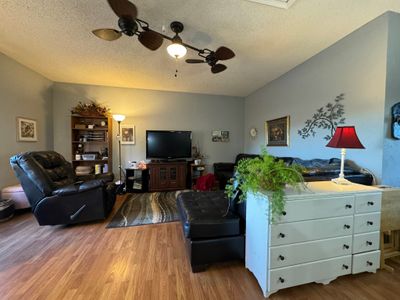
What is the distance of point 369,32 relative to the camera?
2.30 m

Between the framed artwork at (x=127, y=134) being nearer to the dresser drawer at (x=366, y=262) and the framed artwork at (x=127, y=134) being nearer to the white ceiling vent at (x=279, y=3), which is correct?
the white ceiling vent at (x=279, y=3)

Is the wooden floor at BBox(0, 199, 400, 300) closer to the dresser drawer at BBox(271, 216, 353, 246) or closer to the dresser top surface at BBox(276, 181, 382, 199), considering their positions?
the dresser drawer at BBox(271, 216, 353, 246)

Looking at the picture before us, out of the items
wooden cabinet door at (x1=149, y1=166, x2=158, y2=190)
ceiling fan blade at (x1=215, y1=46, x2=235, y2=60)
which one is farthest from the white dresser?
wooden cabinet door at (x1=149, y1=166, x2=158, y2=190)

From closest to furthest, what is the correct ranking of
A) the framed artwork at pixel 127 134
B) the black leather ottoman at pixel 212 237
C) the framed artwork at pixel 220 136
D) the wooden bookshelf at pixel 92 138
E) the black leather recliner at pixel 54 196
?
the black leather ottoman at pixel 212 237
the black leather recliner at pixel 54 196
the wooden bookshelf at pixel 92 138
the framed artwork at pixel 127 134
the framed artwork at pixel 220 136

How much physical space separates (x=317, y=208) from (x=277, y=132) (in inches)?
119

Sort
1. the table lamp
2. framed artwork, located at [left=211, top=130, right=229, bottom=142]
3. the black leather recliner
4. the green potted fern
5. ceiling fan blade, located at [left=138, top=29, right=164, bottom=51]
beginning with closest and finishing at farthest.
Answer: the green potted fern < the table lamp < ceiling fan blade, located at [left=138, top=29, right=164, bottom=51] < the black leather recliner < framed artwork, located at [left=211, top=130, right=229, bottom=142]

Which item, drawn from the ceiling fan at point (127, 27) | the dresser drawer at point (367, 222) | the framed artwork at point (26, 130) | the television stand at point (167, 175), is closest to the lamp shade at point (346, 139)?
the dresser drawer at point (367, 222)

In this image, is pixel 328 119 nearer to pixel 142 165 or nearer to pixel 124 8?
pixel 124 8

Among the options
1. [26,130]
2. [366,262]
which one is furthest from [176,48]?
[26,130]

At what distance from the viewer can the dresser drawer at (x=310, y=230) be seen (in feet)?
4.48

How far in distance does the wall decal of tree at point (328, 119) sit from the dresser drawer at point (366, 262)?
179cm

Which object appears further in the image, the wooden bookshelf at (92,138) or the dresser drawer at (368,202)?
the wooden bookshelf at (92,138)

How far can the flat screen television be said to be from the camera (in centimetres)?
470

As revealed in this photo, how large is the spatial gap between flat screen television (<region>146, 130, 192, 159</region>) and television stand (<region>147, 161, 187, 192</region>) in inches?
9.6
